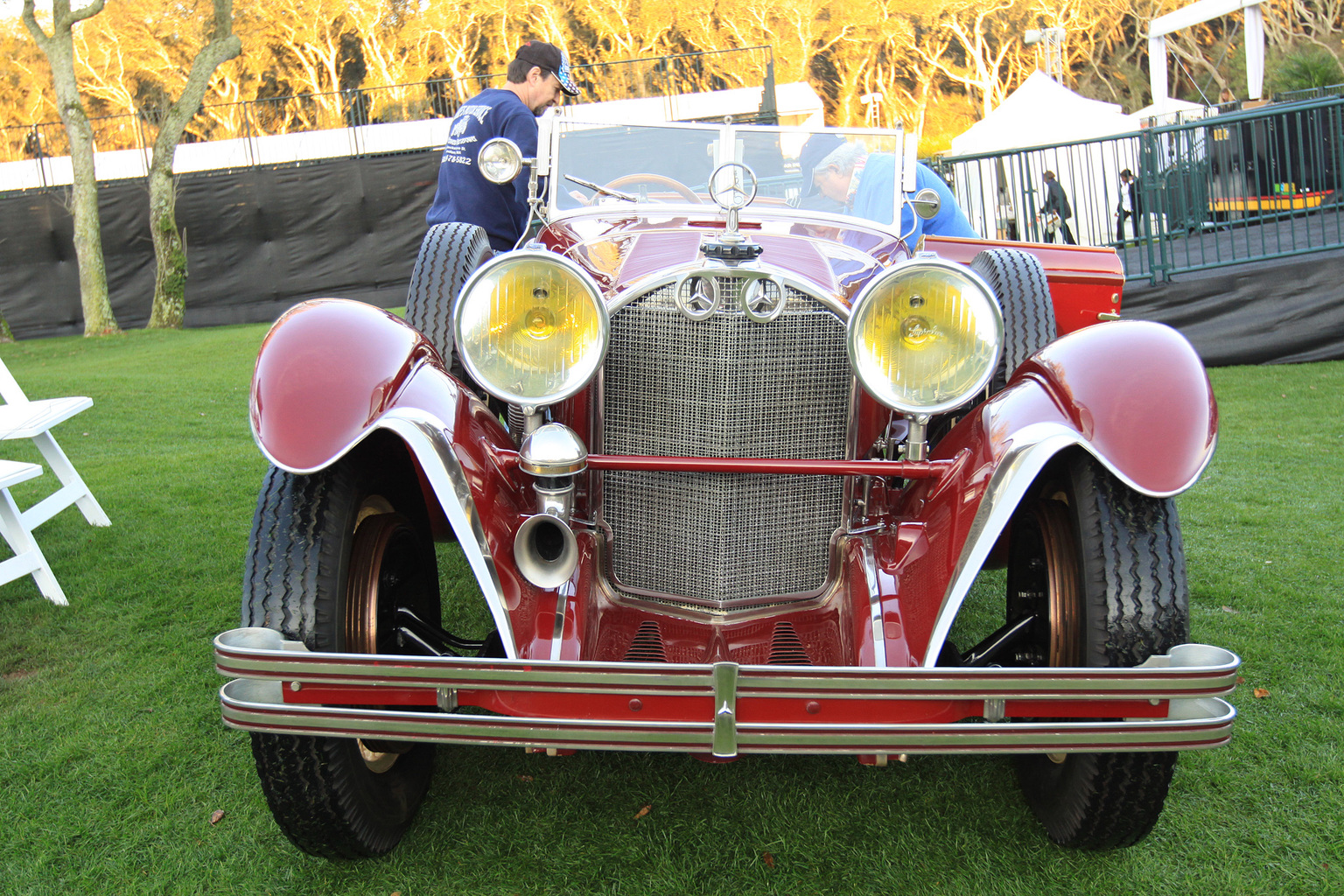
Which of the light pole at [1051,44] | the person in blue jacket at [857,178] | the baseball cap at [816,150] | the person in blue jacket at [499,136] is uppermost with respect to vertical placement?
the light pole at [1051,44]

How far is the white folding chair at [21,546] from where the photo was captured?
11.8ft

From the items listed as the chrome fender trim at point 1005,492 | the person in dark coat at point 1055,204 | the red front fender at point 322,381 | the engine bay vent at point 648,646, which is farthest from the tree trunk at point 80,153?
the chrome fender trim at point 1005,492

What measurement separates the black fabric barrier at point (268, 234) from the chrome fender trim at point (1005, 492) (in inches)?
633

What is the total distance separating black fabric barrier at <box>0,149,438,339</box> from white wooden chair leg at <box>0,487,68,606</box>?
13.6m

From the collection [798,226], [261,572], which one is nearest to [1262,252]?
[798,226]

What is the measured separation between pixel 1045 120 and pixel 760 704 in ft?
59.1

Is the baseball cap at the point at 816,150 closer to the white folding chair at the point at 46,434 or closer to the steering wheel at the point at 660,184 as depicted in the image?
the steering wheel at the point at 660,184

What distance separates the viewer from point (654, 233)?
9.15 feet

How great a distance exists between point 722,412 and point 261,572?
1094 mm

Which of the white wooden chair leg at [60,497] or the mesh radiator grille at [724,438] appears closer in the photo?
the mesh radiator grille at [724,438]

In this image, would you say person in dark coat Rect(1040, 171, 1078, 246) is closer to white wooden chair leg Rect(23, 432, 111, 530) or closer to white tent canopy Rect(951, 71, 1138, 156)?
white tent canopy Rect(951, 71, 1138, 156)

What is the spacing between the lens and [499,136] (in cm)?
412

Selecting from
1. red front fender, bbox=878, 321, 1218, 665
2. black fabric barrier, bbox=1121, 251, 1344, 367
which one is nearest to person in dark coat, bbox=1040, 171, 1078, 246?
black fabric barrier, bbox=1121, 251, 1344, 367

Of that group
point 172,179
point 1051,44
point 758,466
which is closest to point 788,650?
point 758,466
